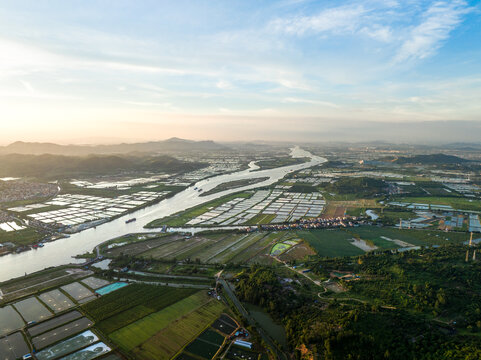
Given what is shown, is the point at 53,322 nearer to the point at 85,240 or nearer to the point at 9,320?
the point at 9,320

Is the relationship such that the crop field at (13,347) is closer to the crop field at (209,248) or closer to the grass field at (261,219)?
the crop field at (209,248)

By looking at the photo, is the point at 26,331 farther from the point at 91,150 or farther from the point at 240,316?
the point at 91,150

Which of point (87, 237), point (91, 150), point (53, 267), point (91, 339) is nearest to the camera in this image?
point (91, 339)

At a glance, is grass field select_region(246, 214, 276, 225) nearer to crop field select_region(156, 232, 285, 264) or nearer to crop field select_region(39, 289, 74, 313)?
crop field select_region(156, 232, 285, 264)

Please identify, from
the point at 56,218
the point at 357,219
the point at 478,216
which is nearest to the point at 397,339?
the point at 357,219

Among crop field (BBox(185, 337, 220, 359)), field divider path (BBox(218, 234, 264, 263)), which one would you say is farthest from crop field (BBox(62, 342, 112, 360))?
field divider path (BBox(218, 234, 264, 263))

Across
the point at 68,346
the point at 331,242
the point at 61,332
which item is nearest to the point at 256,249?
the point at 331,242
